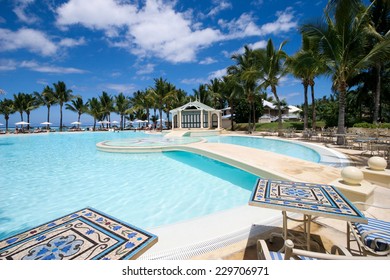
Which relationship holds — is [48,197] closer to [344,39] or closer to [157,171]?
[157,171]

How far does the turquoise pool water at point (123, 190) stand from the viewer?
15.3 ft

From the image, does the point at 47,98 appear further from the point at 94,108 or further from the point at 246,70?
the point at 246,70

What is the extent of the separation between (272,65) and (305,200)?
66.2ft

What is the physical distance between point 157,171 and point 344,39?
39.2ft

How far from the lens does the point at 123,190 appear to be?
6.11 metres

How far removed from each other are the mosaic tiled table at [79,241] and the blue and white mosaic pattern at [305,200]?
1.40 metres

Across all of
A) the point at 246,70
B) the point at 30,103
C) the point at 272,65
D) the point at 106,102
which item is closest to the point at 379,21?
the point at 272,65

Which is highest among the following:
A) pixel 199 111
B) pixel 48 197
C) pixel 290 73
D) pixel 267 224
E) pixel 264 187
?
pixel 290 73

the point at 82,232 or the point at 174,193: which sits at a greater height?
the point at 82,232

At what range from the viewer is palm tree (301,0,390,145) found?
10.0 m

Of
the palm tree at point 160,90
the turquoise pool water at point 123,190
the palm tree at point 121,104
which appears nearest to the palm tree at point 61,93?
the palm tree at point 121,104

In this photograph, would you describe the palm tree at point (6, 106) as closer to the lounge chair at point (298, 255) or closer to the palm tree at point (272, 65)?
the palm tree at point (272, 65)
